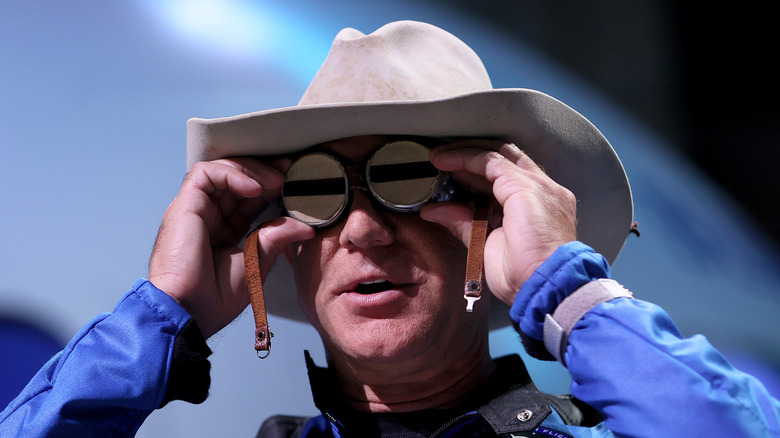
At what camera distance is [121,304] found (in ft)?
4.04

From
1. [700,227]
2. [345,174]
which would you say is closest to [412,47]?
[345,174]

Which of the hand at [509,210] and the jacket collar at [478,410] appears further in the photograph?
the jacket collar at [478,410]

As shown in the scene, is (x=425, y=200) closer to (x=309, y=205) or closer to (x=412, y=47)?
(x=309, y=205)

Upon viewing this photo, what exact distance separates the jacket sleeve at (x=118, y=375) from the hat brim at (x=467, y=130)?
0.33 metres

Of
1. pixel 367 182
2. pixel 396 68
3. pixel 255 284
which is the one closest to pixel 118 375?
pixel 255 284

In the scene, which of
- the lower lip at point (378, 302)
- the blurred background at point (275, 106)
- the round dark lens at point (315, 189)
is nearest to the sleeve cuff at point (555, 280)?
the lower lip at point (378, 302)

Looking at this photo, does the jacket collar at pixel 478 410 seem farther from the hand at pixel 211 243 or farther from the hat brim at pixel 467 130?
the hat brim at pixel 467 130

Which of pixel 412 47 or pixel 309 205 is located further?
pixel 412 47

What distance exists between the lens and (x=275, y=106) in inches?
74.2

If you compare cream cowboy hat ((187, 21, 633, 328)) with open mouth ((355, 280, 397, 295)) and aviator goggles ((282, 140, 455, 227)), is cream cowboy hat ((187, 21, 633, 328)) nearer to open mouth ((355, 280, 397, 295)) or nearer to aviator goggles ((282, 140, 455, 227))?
aviator goggles ((282, 140, 455, 227))

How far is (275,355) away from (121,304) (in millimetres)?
684

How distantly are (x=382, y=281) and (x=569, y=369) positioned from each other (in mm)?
430

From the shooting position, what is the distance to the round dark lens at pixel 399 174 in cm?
127

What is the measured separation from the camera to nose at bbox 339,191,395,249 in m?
1.26
